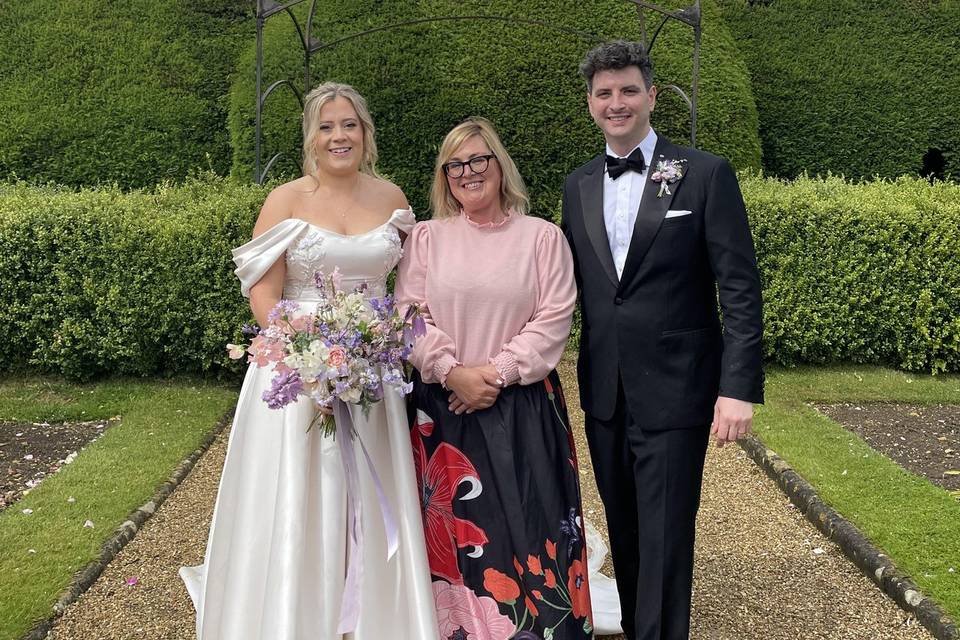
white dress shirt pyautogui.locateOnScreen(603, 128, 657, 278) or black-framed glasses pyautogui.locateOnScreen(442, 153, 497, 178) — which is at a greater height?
black-framed glasses pyautogui.locateOnScreen(442, 153, 497, 178)

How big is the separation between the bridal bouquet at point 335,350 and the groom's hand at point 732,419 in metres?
0.94

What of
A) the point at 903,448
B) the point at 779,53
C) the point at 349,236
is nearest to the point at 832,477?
the point at 903,448

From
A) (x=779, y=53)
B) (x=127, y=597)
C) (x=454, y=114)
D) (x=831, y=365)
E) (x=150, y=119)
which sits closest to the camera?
(x=127, y=597)

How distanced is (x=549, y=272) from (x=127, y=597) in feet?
7.50

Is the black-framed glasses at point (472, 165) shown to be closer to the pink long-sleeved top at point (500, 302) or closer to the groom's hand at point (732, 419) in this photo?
the pink long-sleeved top at point (500, 302)

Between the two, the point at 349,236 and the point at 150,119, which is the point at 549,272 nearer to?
the point at 349,236

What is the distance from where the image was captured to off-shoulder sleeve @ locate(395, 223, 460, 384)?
2766 millimetres

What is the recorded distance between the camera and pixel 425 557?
2.82m

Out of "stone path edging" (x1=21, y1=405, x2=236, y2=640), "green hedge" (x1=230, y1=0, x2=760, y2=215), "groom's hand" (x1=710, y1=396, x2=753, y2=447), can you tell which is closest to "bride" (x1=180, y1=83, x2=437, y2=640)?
"stone path edging" (x1=21, y1=405, x2=236, y2=640)

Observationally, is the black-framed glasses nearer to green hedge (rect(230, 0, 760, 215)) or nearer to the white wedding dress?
the white wedding dress

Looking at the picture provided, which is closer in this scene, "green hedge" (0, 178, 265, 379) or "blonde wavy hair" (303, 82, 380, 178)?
"blonde wavy hair" (303, 82, 380, 178)

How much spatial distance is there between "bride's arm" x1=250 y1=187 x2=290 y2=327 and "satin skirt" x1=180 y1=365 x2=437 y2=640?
23 centimetres

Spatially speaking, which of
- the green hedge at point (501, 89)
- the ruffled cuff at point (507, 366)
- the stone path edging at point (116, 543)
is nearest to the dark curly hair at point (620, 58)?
the ruffled cuff at point (507, 366)

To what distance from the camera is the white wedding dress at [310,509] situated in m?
2.76
